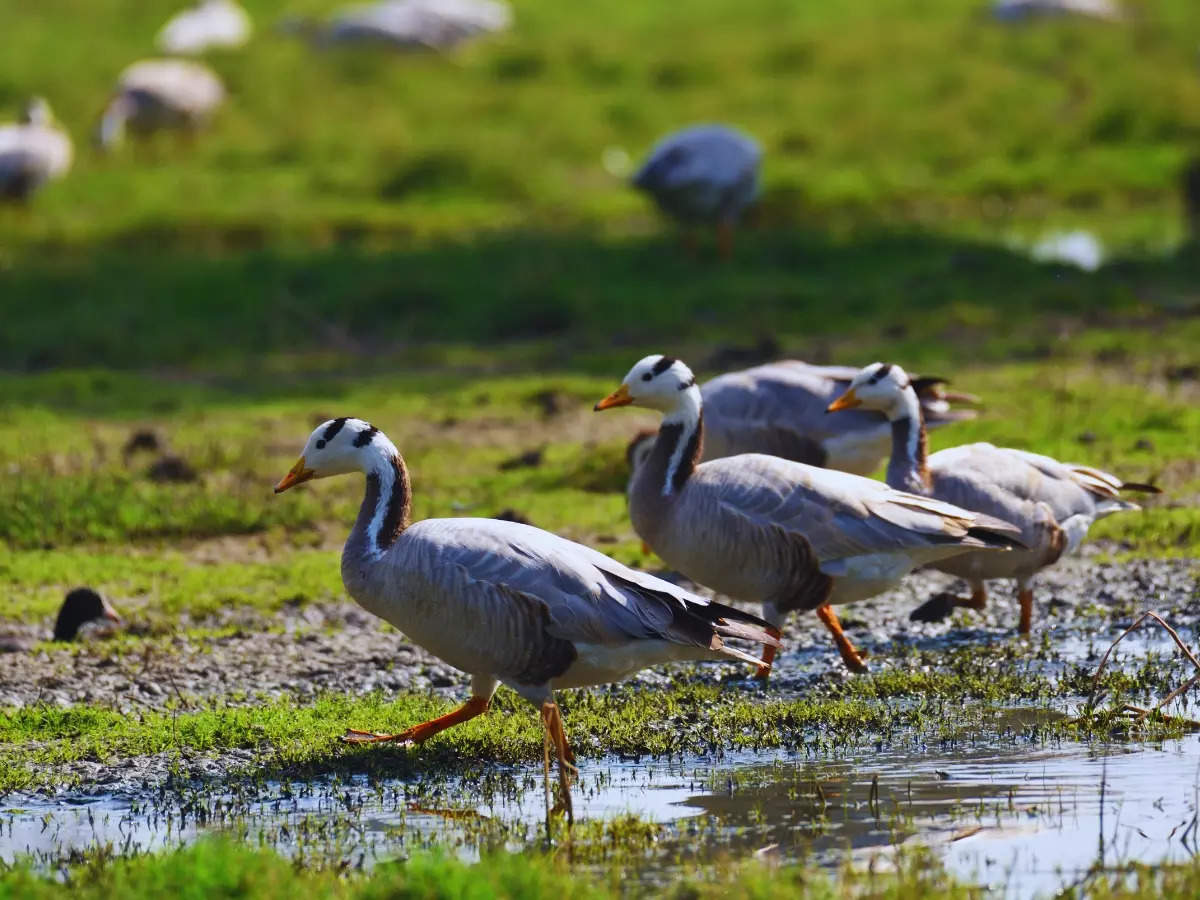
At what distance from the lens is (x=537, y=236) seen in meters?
20.1

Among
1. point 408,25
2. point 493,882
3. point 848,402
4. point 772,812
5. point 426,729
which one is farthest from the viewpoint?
point 408,25

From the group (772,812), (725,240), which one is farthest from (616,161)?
(772,812)

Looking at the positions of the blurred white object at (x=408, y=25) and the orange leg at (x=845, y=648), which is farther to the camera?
the blurred white object at (x=408, y=25)

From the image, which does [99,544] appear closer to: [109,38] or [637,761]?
[637,761]

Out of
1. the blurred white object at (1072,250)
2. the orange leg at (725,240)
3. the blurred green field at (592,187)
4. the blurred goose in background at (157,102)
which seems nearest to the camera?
the blurred green field at (592,187)

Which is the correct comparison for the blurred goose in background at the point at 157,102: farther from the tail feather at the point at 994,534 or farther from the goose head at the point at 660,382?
the tail feather at the point at 994,534

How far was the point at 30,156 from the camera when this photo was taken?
21.4 m

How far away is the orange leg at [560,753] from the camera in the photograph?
6.42 m

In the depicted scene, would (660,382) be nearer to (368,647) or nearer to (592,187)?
(368,647)

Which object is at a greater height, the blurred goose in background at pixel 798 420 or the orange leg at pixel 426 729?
the blurred goose in background at pixel 798 420

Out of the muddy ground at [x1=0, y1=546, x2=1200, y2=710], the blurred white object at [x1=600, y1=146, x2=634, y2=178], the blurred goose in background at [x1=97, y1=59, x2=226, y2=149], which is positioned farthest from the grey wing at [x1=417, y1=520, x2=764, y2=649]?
the blurred goose in background at [x1=97, y1=59, x2=226, y2=149]

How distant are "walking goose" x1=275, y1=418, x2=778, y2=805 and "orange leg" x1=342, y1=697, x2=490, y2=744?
24cm

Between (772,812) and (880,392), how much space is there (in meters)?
3.54

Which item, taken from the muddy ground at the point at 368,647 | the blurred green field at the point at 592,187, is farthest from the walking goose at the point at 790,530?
the blurred green field at the point at 592,187
